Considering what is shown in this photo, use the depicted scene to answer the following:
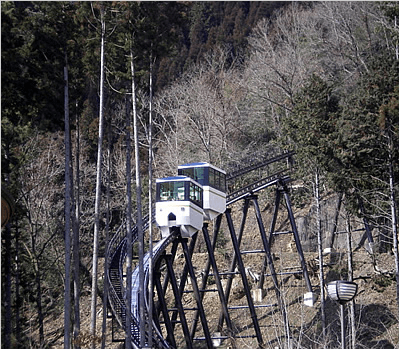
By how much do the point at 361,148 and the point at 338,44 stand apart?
25320 millimetres

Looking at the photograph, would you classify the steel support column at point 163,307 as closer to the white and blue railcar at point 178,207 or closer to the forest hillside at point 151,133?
the white and blue railcar at point 178,207

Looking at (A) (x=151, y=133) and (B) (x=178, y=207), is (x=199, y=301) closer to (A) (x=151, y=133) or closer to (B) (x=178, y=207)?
(B) (x=178, y=207)

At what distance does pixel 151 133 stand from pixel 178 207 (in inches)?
151

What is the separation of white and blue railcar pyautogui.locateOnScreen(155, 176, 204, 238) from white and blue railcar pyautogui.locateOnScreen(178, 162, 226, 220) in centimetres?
162

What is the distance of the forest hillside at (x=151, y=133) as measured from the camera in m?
24.1

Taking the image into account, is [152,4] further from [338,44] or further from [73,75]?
[338,44]

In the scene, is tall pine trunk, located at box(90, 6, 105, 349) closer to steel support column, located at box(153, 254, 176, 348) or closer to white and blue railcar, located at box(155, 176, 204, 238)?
steel support column, located at box(153, 254, 176, 348)

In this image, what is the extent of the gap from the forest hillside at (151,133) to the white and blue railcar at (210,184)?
2.74 metres

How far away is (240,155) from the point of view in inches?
1834

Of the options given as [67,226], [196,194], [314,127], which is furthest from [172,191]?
[67,226]

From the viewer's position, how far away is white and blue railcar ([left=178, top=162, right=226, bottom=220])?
106ft

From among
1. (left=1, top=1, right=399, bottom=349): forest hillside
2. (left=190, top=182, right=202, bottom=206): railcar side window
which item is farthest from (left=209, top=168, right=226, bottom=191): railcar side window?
(left=1, top=1, right=399, bottom=349): forest hillside

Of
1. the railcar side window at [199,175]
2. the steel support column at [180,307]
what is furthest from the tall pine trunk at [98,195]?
the railcar side window at [199,175]

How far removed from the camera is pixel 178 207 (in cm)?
2973
